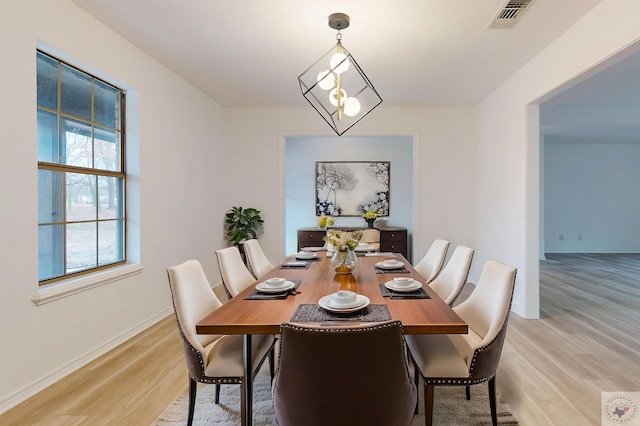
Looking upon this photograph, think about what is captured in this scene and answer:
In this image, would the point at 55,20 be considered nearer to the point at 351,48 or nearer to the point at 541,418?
the point at 351,48

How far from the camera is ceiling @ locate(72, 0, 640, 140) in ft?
8.55

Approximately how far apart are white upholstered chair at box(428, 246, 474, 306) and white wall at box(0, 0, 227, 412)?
2744 mm

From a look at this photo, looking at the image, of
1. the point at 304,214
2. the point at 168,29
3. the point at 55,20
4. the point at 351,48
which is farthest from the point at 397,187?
the point at 55,20

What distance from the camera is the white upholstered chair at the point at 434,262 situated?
2.99m

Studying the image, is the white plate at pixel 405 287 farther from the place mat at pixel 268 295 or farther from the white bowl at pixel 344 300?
the place mat at pixel 268 295

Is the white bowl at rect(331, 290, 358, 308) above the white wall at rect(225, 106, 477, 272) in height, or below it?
below

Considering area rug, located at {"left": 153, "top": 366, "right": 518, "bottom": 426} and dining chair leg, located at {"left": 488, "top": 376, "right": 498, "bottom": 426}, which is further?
area rug, located at {"left": 153, "top": 366, "right": 518, "bottom": 426}

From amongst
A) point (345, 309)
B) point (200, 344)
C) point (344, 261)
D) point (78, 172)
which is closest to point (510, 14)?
point (344, 261)

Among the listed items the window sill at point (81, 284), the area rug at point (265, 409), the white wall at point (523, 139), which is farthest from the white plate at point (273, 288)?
the white wall at point (523, 139)

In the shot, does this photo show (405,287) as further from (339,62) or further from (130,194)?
(130,194)

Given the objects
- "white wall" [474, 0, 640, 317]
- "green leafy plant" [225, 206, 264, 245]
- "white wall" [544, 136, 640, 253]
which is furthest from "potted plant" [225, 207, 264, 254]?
"white wall" [544, 136, 640, 253]

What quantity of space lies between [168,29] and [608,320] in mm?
5136

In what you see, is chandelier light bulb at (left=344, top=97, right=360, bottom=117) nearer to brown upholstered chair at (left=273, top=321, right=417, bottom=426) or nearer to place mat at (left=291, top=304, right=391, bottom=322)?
place mat at (left=291, top=304, right=391, bottom=322)

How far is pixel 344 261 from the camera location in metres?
2.41
